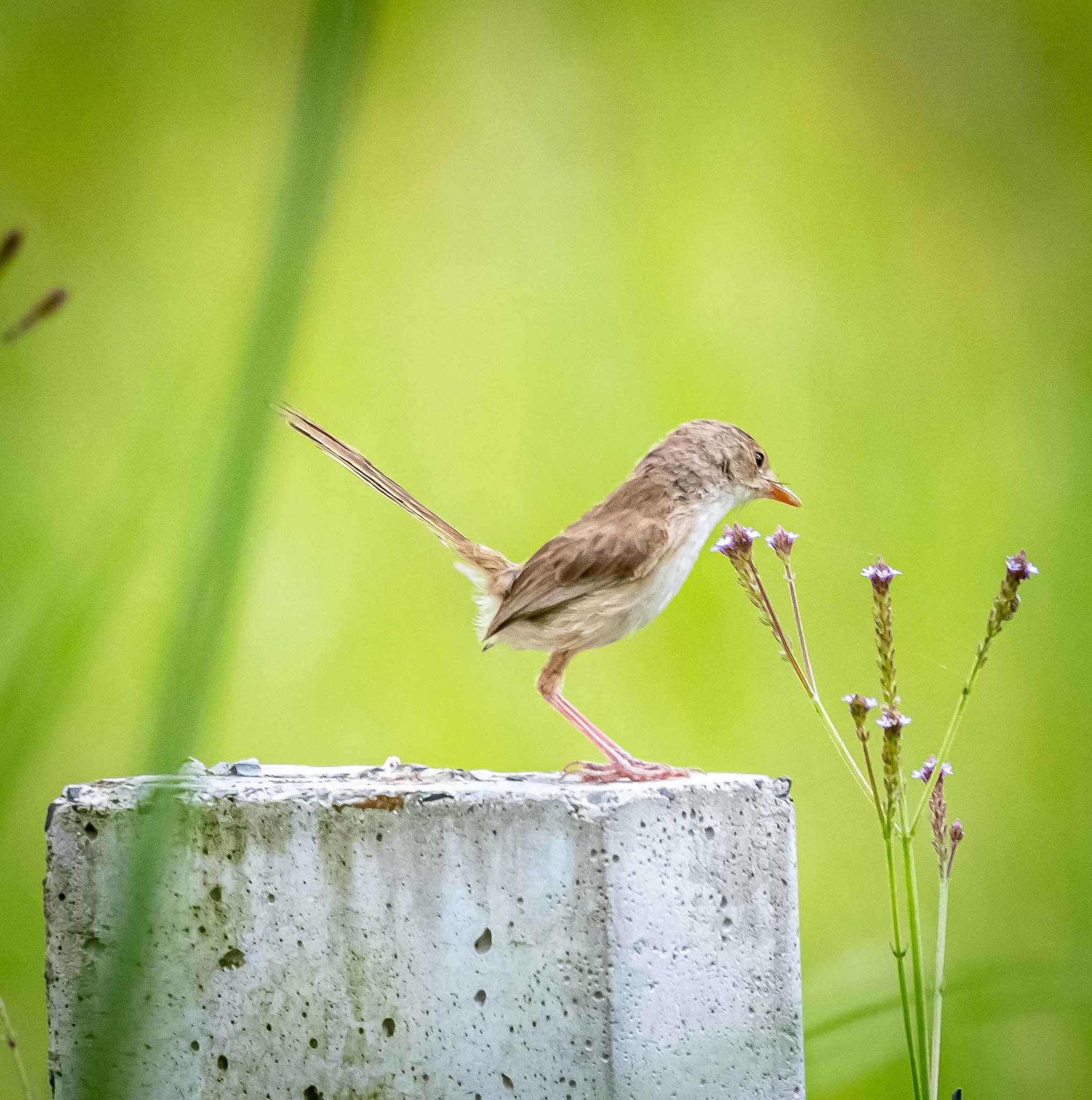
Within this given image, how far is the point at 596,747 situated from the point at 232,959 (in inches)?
17.4

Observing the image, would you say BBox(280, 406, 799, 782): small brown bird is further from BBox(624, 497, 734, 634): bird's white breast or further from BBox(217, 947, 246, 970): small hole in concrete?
BBox(217, 947, 246, 970): small hole in concrete

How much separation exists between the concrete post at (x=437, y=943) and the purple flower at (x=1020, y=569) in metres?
0.31

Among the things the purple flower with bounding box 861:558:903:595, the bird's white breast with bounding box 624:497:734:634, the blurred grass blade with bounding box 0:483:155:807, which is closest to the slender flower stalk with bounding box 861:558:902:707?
the purple flower with bounding box 861:558:903:595

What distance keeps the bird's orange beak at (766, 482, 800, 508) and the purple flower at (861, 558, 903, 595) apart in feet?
0.77

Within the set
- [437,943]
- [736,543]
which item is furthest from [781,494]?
[437,943]

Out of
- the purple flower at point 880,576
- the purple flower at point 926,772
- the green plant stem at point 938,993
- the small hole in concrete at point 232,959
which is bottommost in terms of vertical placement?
the green plant stem at point 938,993

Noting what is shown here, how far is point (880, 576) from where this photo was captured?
3.53 ft

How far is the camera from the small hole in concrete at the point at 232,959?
3.22 feet

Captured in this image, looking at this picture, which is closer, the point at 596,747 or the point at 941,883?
the point at 941,883

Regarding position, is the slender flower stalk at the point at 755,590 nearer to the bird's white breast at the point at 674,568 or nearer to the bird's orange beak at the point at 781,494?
the bird's white breast at the point at 674,568

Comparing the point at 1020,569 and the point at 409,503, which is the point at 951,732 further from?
the point at 409,503

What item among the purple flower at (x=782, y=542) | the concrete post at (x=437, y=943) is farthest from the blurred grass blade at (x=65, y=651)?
the purple flower at (x=782, y=542)

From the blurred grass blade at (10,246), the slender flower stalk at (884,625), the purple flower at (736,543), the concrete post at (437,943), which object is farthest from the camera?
the purple flower at (736,543)

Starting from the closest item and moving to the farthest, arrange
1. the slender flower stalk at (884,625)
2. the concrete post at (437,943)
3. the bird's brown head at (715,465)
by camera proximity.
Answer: the concrete post at (437,943) < the slender flower stalk at (884,625) < the bird's brown head at (715,465)
